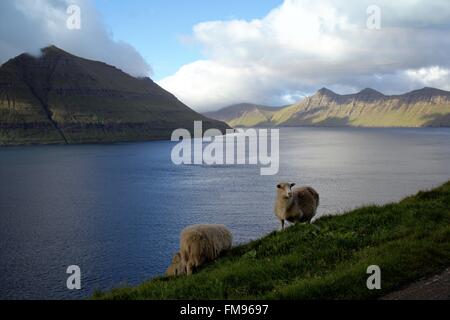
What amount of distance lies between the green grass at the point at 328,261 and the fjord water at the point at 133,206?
909 centimetres

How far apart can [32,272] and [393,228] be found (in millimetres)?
50963

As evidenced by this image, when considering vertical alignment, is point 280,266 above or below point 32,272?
above

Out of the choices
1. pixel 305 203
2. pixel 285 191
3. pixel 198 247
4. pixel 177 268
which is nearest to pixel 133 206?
pixel 305 203

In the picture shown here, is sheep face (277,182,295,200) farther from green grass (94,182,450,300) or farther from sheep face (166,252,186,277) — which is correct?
sheep face (166,252,186,277)

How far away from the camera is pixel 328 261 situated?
579 inches

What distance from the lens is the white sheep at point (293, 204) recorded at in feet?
74.2

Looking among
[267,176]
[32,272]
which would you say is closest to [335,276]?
[32,272]

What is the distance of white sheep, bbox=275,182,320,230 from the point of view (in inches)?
891

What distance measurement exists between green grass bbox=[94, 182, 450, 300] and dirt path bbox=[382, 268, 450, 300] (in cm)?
42

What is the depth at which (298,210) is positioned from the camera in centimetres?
2275

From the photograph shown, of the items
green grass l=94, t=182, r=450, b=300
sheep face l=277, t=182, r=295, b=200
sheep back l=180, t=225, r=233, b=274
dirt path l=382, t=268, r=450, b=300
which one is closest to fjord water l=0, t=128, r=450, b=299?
sheep back l=180, t=225, r=233, b=274

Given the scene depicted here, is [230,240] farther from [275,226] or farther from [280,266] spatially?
[275,226]

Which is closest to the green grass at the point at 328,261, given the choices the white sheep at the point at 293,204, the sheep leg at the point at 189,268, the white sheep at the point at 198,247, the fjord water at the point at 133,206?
the white sheep at the point at 198,247
